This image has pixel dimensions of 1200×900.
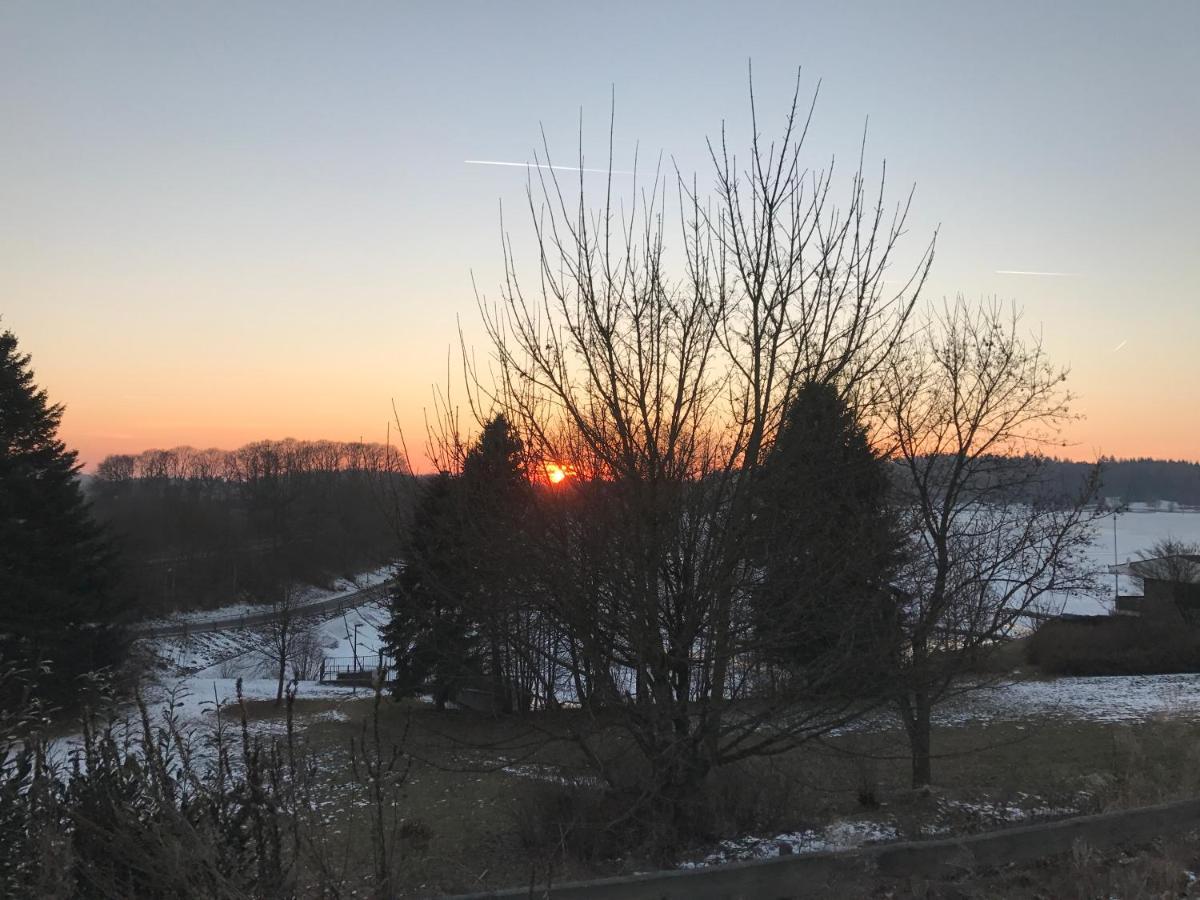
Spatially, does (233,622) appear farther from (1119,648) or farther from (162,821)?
(162,821)

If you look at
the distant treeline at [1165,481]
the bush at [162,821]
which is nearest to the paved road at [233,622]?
the bush at [162,821]

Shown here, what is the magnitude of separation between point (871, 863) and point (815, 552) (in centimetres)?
185

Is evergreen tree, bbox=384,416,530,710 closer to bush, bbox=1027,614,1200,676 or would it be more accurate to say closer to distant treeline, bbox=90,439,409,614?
bush, bbox=1027,614,1200,676

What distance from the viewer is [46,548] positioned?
22.1 m

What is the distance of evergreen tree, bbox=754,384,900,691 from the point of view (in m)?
4.78

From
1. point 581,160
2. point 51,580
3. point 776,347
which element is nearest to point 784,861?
point 776,347

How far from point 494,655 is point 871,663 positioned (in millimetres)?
2768

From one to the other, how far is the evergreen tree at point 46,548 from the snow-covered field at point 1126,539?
26.0 metres

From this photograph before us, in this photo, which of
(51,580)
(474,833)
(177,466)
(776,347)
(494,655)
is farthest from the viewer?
(177,466)

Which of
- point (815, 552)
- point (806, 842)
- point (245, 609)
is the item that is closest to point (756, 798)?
point (806, 842)

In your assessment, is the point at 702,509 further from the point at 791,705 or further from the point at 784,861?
the point at 784,861

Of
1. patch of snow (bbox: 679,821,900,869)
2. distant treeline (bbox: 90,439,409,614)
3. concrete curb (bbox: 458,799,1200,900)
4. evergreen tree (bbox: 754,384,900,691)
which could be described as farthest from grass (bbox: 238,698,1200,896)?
distant treeline (bbox: 90,439,409,614)

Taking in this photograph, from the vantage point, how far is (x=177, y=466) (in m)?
107

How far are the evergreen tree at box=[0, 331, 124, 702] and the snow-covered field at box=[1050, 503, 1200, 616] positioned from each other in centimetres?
2599
